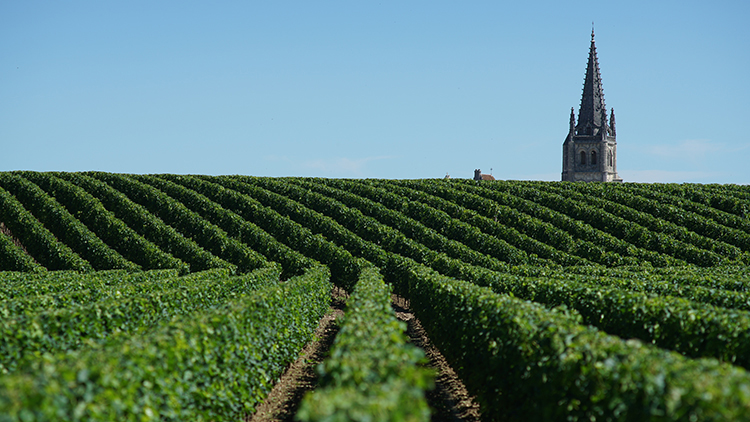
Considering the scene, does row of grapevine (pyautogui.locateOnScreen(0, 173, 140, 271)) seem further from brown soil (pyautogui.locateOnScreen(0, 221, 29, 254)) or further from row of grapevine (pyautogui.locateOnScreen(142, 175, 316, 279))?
row of grapevine (pyautogui.locateOnScreen(142, 175, 316, 279))

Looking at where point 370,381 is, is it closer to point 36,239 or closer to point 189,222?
point 189,222

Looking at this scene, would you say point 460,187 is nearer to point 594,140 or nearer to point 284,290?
point 284,290

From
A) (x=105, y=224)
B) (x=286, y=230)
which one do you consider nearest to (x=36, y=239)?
(x=105, y=224)

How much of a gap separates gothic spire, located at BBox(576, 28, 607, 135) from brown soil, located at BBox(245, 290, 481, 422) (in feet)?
246

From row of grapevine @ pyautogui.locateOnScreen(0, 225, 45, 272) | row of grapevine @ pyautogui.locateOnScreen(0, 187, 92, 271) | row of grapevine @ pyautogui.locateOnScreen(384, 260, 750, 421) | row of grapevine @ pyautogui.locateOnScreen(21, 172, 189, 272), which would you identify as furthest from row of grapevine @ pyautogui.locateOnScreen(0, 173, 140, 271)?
row of grapevine @ pyautogui.locateOnScreen(384, 260, 750, 421)

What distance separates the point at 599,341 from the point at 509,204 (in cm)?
2958

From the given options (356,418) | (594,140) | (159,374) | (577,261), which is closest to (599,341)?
(356,418)

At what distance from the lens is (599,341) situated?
596cm

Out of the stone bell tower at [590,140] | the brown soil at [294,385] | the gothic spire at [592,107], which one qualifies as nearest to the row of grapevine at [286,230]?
the brown soil at [294,385]

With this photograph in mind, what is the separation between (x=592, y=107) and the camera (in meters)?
82.2

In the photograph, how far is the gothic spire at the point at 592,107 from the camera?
81.6 metres

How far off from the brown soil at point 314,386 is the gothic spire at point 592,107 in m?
75.0

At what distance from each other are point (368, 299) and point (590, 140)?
80.6m

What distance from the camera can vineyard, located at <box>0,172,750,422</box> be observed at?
193 inches
